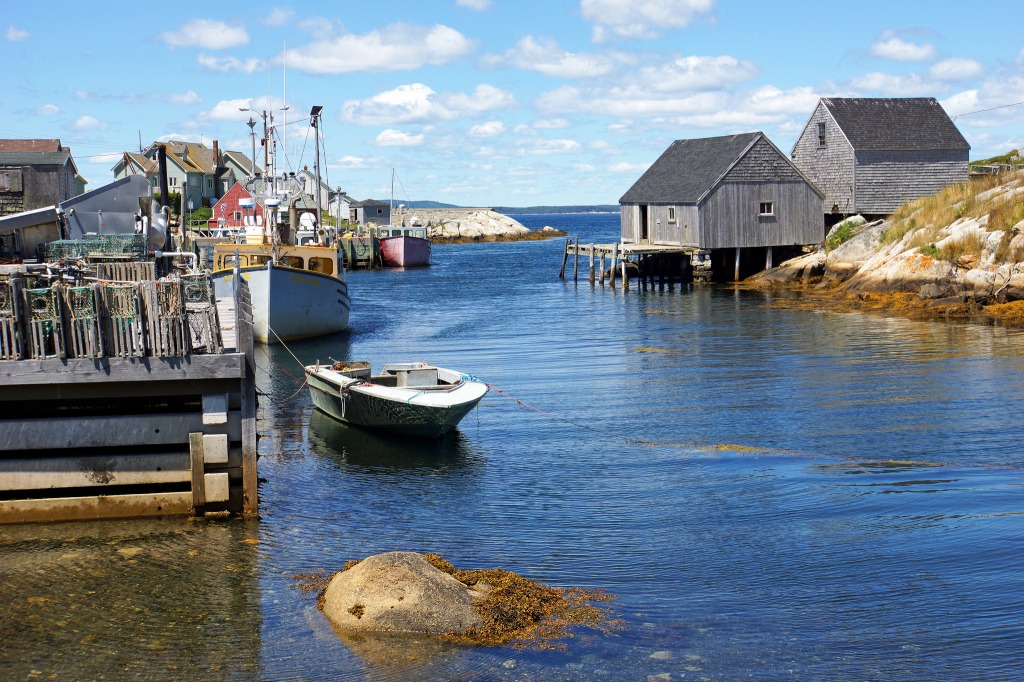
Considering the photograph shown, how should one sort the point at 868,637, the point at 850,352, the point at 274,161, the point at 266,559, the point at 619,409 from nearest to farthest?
the point at 868,637 → the point at 266,559 → the point at 619,409 → the point at 850,352 → the point at 274,161

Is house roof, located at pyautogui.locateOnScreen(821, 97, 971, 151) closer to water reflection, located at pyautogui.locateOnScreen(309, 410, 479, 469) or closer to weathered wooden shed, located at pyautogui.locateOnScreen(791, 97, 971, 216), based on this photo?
weathered wooden shed, located at pyautogui.locateOnScreen(791, 97, 971, 216)

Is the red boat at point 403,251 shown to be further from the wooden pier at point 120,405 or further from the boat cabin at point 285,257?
the wooden pier at point 120,405

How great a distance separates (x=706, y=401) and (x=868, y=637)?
11760 millimetres

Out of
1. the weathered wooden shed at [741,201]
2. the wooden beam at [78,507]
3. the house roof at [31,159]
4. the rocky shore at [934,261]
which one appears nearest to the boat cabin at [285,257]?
the house roof at [31,159]

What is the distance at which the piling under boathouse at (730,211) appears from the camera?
4709 centimetres

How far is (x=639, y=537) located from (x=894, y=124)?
139ft

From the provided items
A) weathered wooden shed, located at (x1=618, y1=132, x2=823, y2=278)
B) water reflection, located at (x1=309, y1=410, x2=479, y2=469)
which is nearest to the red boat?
weathered wooden shed, located at (x1=618, y1=132, x2=823, y2=278)

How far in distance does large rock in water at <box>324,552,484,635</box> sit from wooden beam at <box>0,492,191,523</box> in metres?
3.43

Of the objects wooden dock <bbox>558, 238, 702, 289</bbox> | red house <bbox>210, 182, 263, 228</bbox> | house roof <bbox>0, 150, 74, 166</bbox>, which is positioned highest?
red house <bbox>210, 182, 263, 228</bbox>

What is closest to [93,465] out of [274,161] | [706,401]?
[706,401]

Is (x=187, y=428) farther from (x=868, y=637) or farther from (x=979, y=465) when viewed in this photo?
(x=979, y=465)

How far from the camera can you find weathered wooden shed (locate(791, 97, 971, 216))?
47938 millimetres

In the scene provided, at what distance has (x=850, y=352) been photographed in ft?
87.7

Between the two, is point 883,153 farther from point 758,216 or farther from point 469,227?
point 469,227
